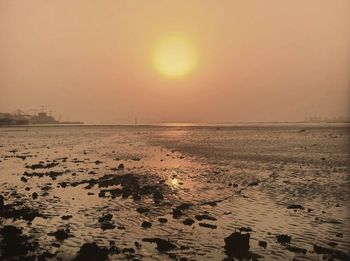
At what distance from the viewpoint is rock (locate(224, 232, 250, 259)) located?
54.3ft

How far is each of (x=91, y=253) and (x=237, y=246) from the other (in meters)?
6.49

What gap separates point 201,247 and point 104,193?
14.4 m

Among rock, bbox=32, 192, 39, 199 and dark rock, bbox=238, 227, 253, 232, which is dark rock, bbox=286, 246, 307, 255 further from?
rock, bbox=32, 192, 39, 199

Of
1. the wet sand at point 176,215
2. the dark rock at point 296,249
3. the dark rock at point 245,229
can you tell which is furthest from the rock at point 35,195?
the dark rock at point 296,249

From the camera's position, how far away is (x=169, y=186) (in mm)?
34375

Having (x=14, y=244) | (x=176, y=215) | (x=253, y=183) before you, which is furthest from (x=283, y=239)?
(x=253, y=183)

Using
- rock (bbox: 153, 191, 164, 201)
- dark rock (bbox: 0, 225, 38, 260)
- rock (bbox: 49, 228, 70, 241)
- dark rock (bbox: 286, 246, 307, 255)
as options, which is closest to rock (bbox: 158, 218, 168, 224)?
rock (bbox: 49, 228, 70, 241)

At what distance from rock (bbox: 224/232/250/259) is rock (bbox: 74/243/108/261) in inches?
214

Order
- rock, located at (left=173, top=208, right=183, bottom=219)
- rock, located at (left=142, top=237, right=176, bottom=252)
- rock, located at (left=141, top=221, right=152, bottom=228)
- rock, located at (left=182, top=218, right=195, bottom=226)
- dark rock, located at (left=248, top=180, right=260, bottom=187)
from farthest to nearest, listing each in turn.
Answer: dark rock, located at (left=248, top=180, right=260, bottom=187), rock, located at (left=173, top=208, right=183, bottom=219), rock, located at (left=182, top=218, right=195, bottom=226), rock, located at (left=141, top=221, right=152, bottom=228), rock, located at (left=142, top=237, right=176, bottom=252)

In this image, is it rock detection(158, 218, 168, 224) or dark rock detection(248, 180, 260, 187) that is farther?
dark rock detection(248, 180, 260, 187)

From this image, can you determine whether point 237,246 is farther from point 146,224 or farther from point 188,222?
point 146,224

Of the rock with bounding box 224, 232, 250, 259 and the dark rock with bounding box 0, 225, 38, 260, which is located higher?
the rock with bounding box 224, 232, 250, 259

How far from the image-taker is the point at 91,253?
→ 52.3 ft

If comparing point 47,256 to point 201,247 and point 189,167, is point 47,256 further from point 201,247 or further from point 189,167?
point 189,167
